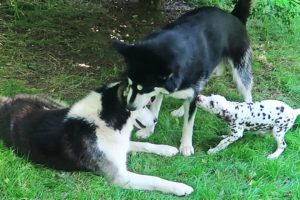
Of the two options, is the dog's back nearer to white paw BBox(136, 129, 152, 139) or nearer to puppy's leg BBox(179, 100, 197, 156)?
white paw BBox(136, 129, 152, 139)

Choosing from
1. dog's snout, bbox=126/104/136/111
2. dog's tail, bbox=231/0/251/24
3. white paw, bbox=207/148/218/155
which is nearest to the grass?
white paw, bbox=207/148/218/155

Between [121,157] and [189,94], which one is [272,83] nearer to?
[189,94]

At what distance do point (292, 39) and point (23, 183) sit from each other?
5.27 meters

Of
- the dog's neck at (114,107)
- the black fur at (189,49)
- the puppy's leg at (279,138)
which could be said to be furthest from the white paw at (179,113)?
the dog's neck at (114,107)

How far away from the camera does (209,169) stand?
4461mm

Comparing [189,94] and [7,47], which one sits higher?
[189,94]

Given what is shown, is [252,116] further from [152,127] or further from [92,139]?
[92,139]

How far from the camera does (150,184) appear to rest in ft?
13.3

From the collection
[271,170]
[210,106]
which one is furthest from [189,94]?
[271,170]

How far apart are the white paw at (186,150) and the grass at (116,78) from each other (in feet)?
0.28

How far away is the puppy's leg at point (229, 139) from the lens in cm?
471

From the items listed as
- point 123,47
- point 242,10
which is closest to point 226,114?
point 123,47

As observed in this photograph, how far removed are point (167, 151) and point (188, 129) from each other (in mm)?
299

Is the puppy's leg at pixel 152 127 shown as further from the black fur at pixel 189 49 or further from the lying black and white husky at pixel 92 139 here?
the lying black and white husky at pixel 92 139
